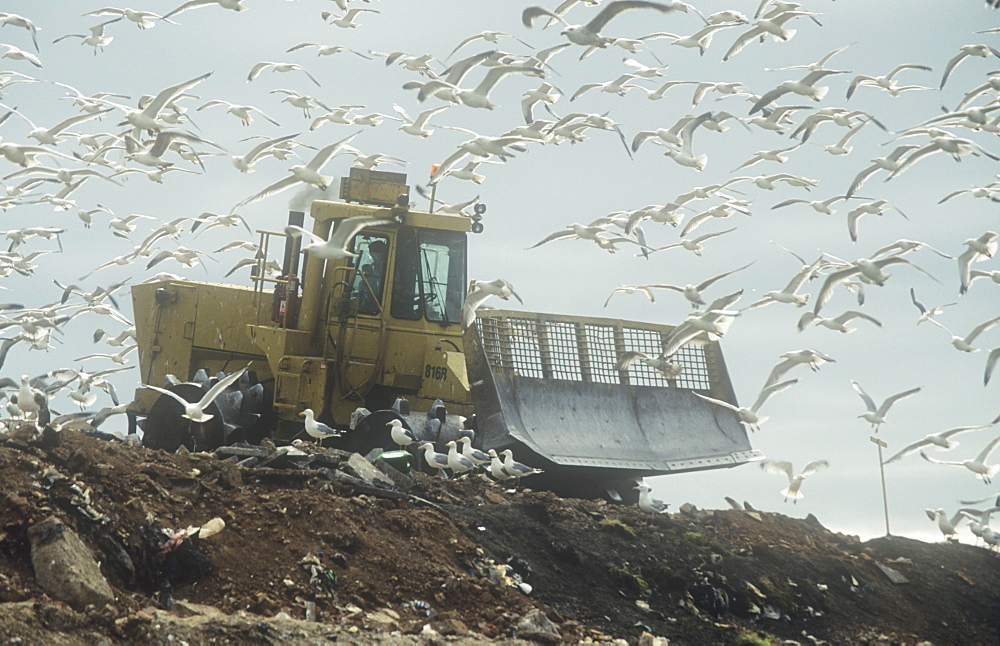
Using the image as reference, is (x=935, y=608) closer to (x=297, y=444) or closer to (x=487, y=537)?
(x=487, y=537)

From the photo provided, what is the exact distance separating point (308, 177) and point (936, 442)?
6.80 m

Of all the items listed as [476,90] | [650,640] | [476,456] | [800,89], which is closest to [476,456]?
[476,456]

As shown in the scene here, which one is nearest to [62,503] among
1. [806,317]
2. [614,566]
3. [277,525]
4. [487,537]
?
[277,525]

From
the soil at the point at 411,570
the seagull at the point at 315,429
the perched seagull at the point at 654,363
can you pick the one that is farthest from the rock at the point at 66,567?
the perched seagull at the point at 654,363

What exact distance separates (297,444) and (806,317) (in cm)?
512

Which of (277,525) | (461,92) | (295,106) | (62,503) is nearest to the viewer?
(62,503)

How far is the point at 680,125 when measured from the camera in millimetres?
10625

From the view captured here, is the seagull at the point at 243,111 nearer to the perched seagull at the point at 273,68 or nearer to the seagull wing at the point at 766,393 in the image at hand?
the perched seagull at the point at 273,68

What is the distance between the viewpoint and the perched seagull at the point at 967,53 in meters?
10.5

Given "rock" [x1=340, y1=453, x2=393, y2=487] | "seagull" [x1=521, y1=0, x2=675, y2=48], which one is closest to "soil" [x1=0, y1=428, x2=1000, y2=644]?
"rock" [x1=340, y1=453, x2=393, y2=487]

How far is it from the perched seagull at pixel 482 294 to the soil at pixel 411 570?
1619 mm

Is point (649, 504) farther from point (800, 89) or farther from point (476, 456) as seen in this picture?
point (800, 89)

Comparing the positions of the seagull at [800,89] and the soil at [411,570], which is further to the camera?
the seagull at [800,89]

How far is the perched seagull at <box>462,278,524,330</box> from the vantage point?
931 cm
